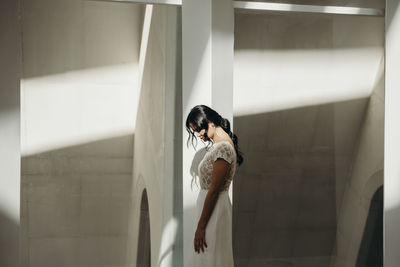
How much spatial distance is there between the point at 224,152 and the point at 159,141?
1025mm

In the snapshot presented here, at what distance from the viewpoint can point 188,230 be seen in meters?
5.67

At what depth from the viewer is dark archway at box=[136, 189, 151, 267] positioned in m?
5.50

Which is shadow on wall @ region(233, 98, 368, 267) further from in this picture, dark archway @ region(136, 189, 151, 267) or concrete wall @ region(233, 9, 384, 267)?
dark archway @ region(136, 189, 151, 267)

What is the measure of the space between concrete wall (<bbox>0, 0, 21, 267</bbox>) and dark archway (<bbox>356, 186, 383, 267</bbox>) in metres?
3.13

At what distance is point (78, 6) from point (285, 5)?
5.99 ft

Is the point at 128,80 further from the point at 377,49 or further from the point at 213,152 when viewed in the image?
the point at 377,49

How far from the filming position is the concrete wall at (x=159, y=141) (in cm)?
546

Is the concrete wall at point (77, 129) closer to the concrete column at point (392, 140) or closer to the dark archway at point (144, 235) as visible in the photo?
the dark archway at point (144, 235)

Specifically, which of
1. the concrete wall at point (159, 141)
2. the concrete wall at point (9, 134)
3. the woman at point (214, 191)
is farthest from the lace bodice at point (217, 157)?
the concrete wall at point (9, 134)

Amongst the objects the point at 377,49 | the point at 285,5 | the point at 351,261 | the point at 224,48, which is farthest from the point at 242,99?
the point at 351,261

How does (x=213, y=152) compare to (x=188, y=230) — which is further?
(x=188, y=230)

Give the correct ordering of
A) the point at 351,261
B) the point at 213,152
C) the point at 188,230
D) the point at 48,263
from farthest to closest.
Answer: the point at 351,261 < the point at 188,230 < the point at 48,263 < the point at 213,152

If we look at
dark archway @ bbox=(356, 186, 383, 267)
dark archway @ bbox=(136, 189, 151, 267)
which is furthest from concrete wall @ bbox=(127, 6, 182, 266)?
dark archway @ bbox=(356, 186, 383, 267)

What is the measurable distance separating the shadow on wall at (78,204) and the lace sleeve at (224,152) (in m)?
0.93
